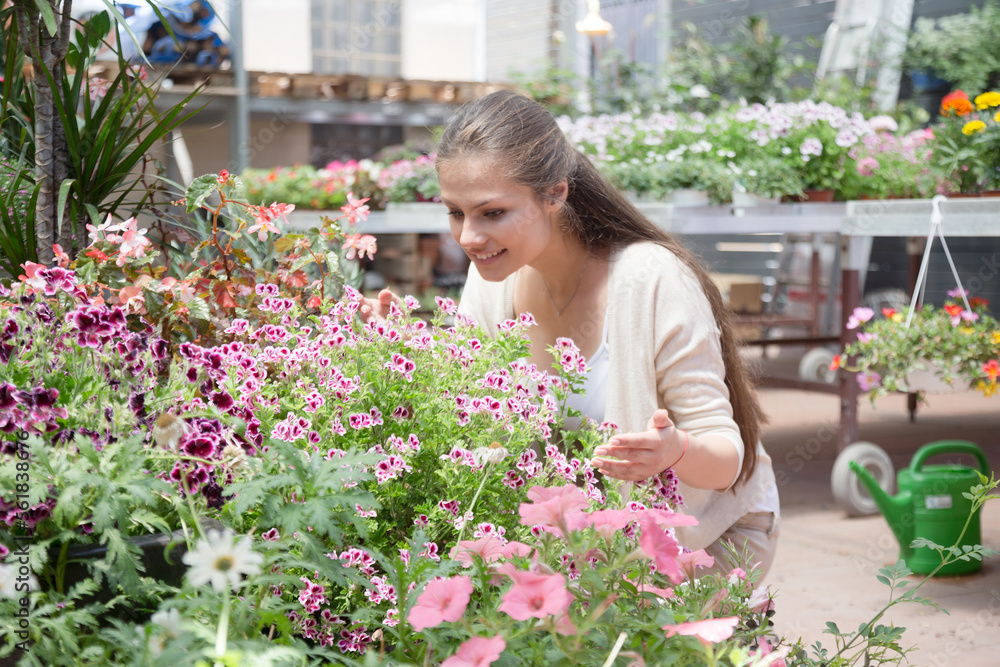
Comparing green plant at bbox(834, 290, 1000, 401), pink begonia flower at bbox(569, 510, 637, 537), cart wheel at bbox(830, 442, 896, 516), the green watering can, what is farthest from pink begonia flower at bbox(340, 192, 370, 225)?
Answer: cart wheel at bbox(830, 442, 896, 516)

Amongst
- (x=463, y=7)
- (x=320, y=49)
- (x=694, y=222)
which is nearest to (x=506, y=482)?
(x=694, y=222)

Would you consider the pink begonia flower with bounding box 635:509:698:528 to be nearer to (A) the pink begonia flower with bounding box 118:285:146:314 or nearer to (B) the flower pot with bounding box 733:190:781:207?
(A) the pink begonia flower with bounding box 118:285:146:314

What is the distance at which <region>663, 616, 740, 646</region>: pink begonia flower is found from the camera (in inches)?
24.9

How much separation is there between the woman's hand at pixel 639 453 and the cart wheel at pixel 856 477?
2.94 m

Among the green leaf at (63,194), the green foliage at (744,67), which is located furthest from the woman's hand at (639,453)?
the green foliage at (744,67)

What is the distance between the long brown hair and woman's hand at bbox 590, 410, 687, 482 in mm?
612

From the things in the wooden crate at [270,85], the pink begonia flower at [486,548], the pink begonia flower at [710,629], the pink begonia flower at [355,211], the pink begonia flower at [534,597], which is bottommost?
the pink begonia flower at [486,548]

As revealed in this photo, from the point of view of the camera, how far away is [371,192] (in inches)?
228

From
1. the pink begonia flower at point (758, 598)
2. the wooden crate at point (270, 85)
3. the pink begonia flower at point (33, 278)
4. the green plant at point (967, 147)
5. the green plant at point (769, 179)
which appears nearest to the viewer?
the pink begonia flower at point (758, 598)

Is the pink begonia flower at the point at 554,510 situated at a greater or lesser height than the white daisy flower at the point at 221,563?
lesser

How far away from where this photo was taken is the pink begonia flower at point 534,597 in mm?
625

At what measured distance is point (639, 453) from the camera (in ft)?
3.53

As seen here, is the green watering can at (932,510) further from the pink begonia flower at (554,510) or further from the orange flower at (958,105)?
the pink begonia flower at (554,510)
